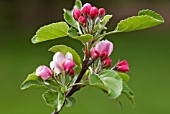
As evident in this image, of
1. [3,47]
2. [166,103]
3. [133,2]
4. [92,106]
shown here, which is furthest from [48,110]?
[133,2]

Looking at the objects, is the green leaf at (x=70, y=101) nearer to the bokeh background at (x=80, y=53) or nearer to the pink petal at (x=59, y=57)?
the pink petal at (x=59, y=57)

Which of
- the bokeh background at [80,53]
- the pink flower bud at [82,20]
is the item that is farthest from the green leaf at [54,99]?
the bokeh background at [80,53]

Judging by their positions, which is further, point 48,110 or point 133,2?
point 133,2

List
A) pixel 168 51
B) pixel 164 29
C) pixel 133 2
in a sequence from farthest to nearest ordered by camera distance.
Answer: pixel 133 2 < pixel 164 29 < pixel 168 51

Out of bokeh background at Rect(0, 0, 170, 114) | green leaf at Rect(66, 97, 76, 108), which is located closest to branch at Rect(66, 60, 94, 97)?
green leaf at Rect(66, 97, 76, 108)

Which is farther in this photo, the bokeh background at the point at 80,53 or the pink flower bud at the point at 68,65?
the bokeh background at the point at 80,53

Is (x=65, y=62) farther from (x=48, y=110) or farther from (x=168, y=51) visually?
(x=168, y=51)

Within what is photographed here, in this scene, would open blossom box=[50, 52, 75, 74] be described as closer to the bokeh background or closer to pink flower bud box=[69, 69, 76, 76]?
pink flower bud box=[69, 69, 76, 76]

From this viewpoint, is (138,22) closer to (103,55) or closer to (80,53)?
(103,55)
